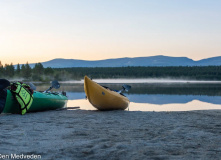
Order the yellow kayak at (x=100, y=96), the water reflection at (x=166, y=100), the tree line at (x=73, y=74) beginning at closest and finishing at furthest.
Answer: the yellow kayak at (x=100, y=96), the water reflection at (x=166, y=100), the tree line at (x=73, y=74)

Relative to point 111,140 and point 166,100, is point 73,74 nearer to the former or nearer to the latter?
point 166,100

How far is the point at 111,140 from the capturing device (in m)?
5.88

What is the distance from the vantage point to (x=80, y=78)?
9094 centimetres

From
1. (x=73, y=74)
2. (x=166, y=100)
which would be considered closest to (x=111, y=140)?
(x=166, y=100)

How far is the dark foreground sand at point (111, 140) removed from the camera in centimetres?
482

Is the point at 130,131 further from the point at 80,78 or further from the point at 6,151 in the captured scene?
the point at 80,78

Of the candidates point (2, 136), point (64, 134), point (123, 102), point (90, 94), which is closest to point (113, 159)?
point (64, 134)

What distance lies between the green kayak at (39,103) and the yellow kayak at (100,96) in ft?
5.45

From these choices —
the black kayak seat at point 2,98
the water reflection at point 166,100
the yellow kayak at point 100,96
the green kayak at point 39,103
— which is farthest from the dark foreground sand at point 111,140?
the water reflection at point 166,100

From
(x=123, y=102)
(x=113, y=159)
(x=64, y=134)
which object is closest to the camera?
(x=113, y=159)

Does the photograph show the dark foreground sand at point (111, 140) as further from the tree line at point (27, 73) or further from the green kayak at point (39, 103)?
the tree line at point (27, 73)

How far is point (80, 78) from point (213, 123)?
83.3m

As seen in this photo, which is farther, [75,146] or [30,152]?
[75,146]

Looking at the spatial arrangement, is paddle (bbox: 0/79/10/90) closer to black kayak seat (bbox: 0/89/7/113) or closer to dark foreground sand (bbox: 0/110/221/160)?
black kayak seat (bbox: 0/89/7/113)
